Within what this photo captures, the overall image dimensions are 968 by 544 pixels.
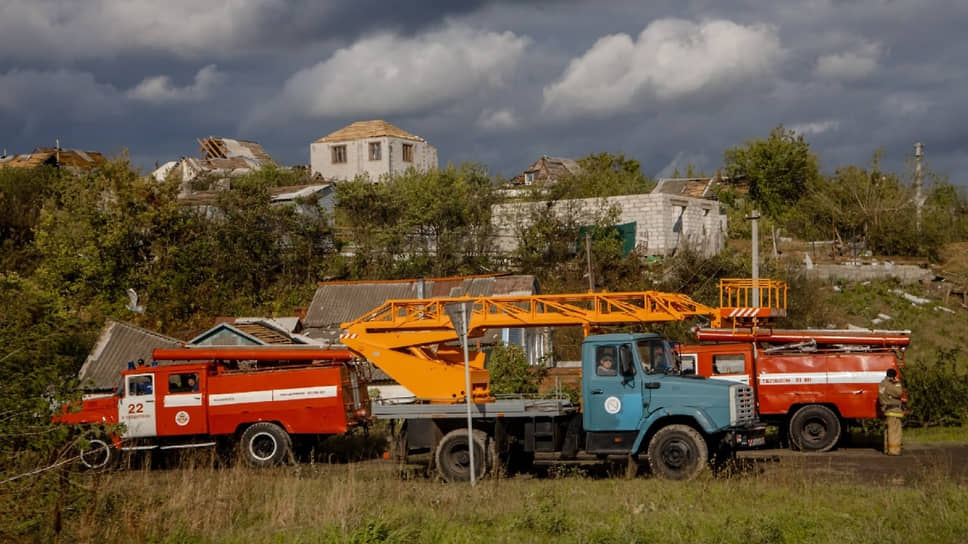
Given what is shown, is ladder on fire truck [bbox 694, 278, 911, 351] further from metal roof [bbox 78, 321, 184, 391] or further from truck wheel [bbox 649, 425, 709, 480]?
metal roof [bbox 78, 321, 184, 391]

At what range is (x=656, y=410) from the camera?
16.1 metres

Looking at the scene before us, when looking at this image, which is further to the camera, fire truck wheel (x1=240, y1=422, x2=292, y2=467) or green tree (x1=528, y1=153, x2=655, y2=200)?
green tree (x1=528, y1=153, x2=655, y2=200)

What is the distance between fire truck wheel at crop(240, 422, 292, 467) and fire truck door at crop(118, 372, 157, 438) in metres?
2.10

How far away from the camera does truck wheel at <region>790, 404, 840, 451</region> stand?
20125mm

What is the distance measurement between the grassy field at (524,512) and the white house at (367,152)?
54.0 metres

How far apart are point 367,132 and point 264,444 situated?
5164 centimetres

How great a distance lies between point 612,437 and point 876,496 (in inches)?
182

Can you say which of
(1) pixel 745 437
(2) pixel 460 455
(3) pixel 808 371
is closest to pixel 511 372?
(3) pixel 808 371

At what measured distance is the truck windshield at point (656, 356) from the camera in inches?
645

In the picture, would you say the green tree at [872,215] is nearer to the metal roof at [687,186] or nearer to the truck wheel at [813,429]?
the metal roof at [687,186]

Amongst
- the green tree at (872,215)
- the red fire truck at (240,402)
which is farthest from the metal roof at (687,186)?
the red fire truck at (240,402)

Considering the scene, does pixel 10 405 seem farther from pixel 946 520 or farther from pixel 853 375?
pixel 853 375

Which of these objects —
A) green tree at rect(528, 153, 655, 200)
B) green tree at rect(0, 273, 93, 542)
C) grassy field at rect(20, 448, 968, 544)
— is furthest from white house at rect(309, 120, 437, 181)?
green tree at rect(0, 273, 93, 542)

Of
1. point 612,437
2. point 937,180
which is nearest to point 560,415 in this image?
point 612,437
